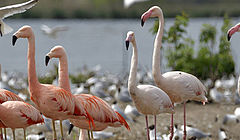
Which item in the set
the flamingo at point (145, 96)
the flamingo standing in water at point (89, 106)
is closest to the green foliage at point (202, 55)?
the flamingo at point (145, 96)

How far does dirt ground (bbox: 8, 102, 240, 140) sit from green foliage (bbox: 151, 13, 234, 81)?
38.6 inches

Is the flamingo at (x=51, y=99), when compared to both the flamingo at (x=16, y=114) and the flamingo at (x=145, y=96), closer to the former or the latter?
the flamingo at (x=16, y=114)

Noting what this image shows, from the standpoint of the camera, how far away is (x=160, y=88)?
507cm

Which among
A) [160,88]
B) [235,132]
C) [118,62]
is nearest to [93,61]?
[118,62]

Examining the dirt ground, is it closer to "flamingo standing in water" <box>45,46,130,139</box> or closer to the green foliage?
the green foliage

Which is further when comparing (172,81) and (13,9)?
(172,81)

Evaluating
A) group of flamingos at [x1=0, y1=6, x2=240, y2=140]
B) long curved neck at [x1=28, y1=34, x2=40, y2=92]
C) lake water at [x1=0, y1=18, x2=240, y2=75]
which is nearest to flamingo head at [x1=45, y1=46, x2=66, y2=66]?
group of flamingos at [x1=0, y1=6, x2=240, y2=140]

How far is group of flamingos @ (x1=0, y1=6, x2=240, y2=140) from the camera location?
409cm

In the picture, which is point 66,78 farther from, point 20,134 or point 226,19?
point 226,19

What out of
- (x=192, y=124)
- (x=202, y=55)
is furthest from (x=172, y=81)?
(x=202, y=55)

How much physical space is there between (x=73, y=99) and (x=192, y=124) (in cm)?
374

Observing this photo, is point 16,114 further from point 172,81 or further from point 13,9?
point 172,81

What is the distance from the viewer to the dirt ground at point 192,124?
669 centimetres

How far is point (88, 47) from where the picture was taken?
2238cm
